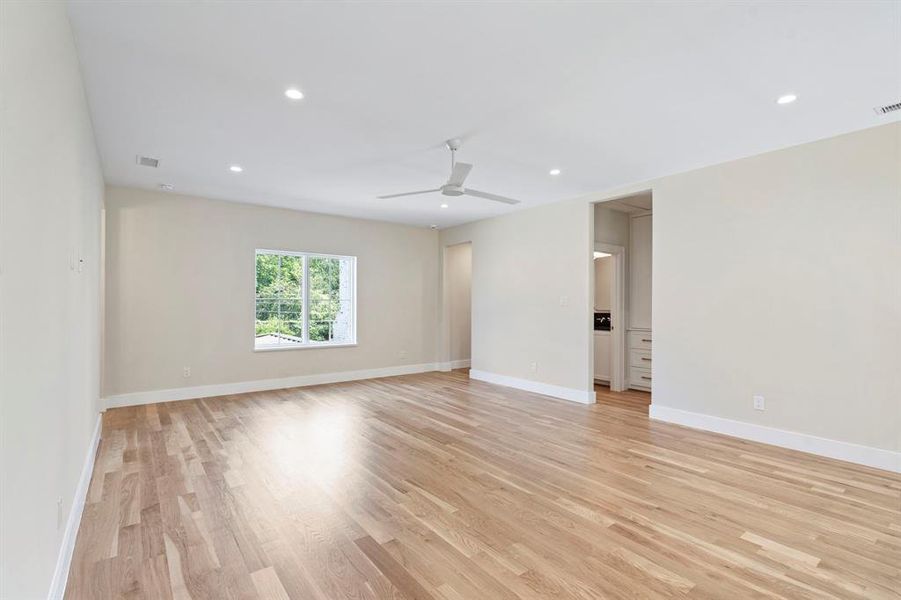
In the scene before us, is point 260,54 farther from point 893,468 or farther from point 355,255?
point 893,468

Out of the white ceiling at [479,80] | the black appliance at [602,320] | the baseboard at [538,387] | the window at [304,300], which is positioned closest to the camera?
the white ceiling at [479,80]

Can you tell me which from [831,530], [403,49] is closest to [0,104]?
[403,49]

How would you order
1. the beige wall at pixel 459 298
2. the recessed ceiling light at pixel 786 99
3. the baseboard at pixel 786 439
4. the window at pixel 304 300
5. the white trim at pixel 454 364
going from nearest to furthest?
1. the recessed ceiling light at pixel 786 99
2. the baseboard at pixel 786 439
3. the window at pixel 304 300
4. the white trim at pixel 454 364
5. the beige wall at pixel 459 298

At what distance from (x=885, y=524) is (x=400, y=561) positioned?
2.87 metres

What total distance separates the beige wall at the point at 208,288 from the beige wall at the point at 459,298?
126cm

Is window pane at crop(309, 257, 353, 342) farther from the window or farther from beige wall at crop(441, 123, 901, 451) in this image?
beige wall at crop(441, 123, 901, 451)

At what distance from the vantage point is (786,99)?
2949 millimetres

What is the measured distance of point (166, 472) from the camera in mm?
3246

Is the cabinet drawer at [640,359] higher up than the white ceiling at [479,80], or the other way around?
the white ceiling at [479,80]

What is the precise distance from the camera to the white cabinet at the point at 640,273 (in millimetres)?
6410

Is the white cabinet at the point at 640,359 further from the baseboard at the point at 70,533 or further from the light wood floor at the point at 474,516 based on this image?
the baseboard at the point at 70,533

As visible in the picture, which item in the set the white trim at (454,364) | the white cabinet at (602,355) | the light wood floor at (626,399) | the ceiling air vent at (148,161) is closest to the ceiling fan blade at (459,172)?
the ceiling air vent at (148,161)

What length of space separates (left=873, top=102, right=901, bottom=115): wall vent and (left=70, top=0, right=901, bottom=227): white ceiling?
0.07 m

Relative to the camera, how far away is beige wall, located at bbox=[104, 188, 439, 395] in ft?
17.3
